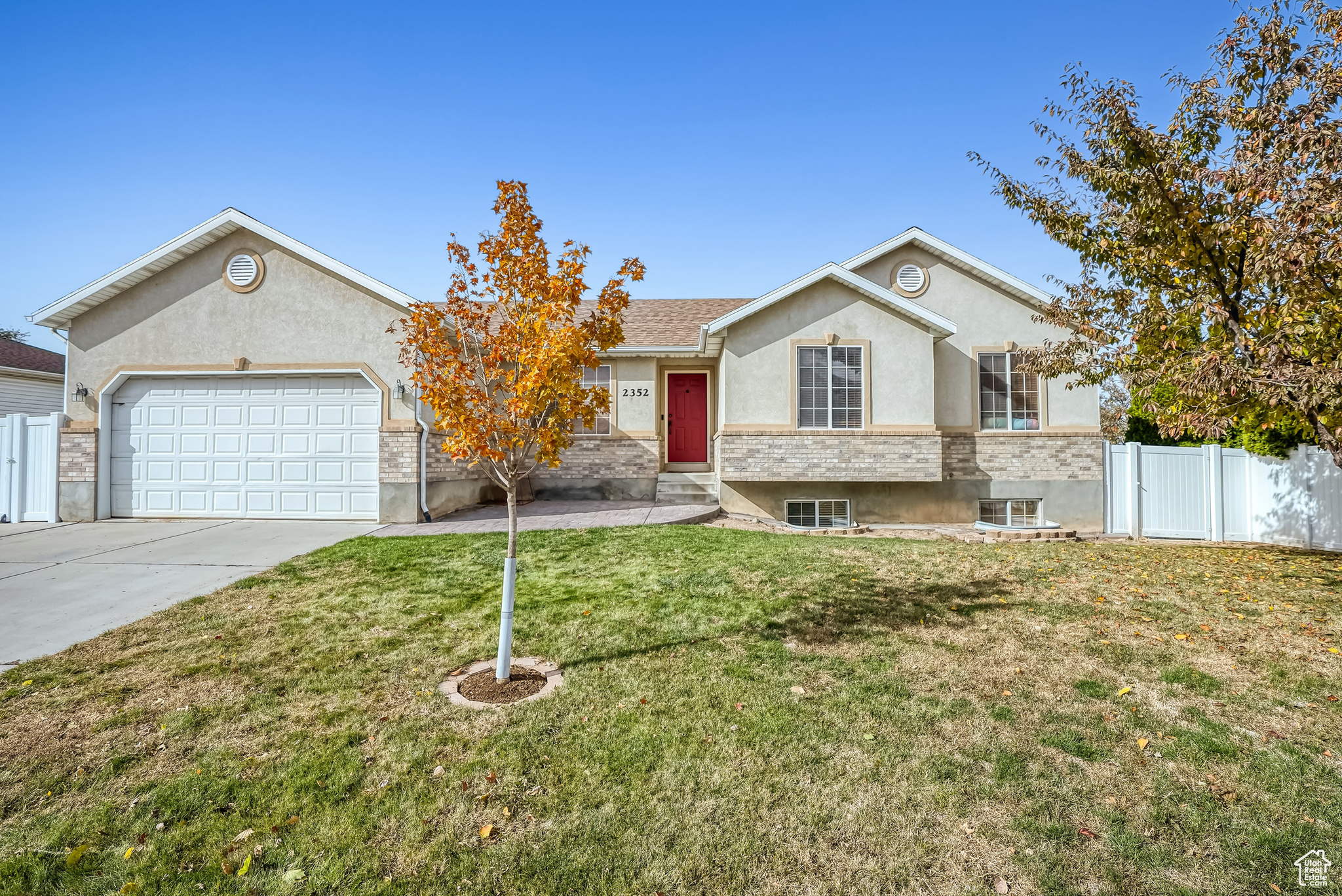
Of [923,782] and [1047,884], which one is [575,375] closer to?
[923,782]

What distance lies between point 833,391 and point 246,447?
437 inches

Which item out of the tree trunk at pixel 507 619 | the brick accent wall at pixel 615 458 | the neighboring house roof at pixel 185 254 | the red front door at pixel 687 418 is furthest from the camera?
the red front door at pixel 687 418

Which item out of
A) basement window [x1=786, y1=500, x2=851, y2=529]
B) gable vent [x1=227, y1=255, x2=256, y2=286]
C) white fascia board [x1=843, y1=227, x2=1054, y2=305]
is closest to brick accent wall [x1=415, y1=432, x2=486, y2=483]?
gable vent [x1=227, y1=255, x2=256, y2=286]

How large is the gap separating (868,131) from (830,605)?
9.89 metres

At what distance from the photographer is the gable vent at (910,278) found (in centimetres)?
1418

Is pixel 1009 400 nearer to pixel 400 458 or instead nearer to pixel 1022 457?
pixel 1022 457

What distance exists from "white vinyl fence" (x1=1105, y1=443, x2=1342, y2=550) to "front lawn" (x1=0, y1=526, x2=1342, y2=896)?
5424 millimetres

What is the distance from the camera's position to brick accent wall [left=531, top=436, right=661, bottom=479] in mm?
14516

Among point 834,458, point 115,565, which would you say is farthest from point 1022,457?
point 115,565

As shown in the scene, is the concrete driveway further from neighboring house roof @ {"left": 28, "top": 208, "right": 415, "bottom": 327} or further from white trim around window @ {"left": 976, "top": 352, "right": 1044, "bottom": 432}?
white trim around window @ {"left": 976, "top": 352, "right": 1044, "bottom": 432}

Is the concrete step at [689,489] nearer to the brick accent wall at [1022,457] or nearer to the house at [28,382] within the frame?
the brick accent wall at [1022,457]

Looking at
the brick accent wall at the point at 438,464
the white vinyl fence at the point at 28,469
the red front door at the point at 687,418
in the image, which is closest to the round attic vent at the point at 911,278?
the red front door at the point at 687,418

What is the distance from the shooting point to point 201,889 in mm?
2619

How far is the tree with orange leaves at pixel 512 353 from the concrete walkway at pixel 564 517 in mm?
5806
